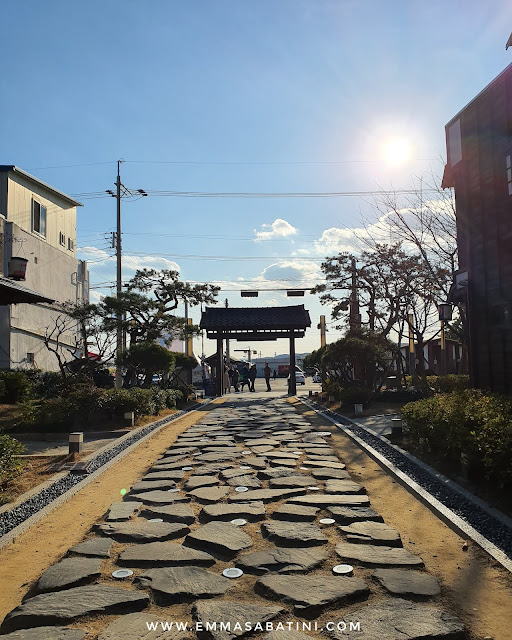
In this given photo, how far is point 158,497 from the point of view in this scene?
19.6 ft

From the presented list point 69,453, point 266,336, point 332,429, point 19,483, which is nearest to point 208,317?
point 266,336

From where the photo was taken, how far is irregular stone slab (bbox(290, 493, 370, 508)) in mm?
5598

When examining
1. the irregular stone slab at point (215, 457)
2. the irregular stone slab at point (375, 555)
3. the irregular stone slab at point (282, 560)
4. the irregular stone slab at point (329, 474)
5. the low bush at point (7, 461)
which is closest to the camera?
the irregular stone slab at point (282, 560)

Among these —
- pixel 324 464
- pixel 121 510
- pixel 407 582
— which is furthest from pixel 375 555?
pixel 324 464

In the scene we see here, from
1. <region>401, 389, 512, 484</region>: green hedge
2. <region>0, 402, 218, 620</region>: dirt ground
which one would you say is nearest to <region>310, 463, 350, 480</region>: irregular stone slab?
<region>401, 389, 512, 484</region>: green hedge

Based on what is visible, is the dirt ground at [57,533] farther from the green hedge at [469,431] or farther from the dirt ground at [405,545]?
the green hedge at [469,431]

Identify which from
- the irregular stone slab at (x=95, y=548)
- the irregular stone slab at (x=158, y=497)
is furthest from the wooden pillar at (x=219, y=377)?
the irregular stone slab at (x=95, y=548)

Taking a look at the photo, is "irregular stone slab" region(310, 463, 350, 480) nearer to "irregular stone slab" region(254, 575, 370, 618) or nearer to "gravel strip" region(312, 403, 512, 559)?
"gravel strip" region(312, 403, 512, 559)

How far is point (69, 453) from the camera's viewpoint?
28.9ft

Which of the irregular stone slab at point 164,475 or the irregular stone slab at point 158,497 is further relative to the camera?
the irregular stone slab at point 164,475

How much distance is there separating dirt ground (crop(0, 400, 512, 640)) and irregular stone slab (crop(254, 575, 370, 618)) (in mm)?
85

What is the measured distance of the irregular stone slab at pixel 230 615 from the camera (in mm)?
2852

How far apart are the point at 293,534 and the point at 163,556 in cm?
117

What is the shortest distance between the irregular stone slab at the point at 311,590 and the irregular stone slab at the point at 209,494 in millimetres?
2339
